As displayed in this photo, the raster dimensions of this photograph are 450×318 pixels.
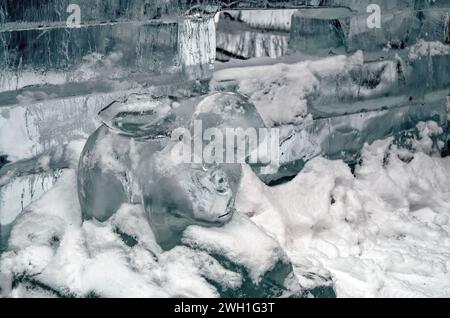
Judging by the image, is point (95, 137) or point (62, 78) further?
point (62, 78)

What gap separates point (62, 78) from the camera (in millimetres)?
2430

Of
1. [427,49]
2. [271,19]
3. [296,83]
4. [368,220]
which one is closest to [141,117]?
[296,83]

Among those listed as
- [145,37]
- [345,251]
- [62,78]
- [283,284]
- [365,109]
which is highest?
[145,37]

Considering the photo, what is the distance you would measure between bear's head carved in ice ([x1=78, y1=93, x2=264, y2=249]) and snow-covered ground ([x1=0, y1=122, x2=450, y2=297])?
8 centimetres

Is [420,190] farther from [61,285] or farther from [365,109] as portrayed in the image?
[61,285]

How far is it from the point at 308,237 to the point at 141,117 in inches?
43.6

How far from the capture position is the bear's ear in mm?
2074

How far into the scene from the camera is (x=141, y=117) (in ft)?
6.84

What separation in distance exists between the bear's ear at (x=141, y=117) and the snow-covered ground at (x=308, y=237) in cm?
32

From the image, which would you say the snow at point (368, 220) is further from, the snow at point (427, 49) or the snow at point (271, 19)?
the snow at point (271, 19)

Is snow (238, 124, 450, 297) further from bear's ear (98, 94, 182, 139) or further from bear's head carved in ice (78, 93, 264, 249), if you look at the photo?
bear's ear (98, 94, 182, 139)

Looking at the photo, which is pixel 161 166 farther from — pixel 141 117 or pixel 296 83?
pixel 296 83

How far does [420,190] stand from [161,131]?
1832 millimetres
